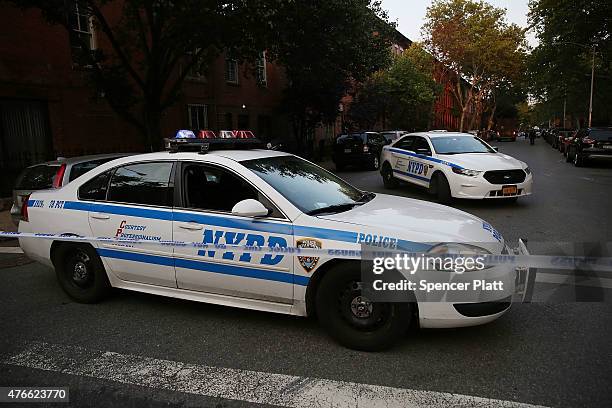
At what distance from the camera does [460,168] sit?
30.5 ft

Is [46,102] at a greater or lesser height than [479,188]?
greater

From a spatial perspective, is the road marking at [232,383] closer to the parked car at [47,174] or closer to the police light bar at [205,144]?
the police light bar at [205,144]

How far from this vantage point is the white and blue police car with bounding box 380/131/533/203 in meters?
9.12

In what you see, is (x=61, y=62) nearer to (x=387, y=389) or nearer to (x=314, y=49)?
(x=314, y=49)

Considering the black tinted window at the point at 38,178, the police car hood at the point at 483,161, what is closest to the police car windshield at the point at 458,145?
the police car hood at the point at 483,161

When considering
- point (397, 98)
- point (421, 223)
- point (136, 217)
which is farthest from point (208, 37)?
point (397, 98)

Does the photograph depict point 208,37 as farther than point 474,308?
Yes

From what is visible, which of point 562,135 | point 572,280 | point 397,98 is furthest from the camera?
point 397,98

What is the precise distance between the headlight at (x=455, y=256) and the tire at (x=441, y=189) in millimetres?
6456

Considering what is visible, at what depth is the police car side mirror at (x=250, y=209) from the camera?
3.66 m

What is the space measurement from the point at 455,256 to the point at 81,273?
3665 millimetres

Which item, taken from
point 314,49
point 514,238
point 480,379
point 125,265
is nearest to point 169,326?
point 125,265

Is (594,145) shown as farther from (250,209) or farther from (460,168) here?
(250,209)

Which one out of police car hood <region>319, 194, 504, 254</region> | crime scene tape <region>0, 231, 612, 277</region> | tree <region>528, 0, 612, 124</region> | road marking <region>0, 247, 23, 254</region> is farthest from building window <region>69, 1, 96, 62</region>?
tree <region>528, 0, 612, 124</region>
